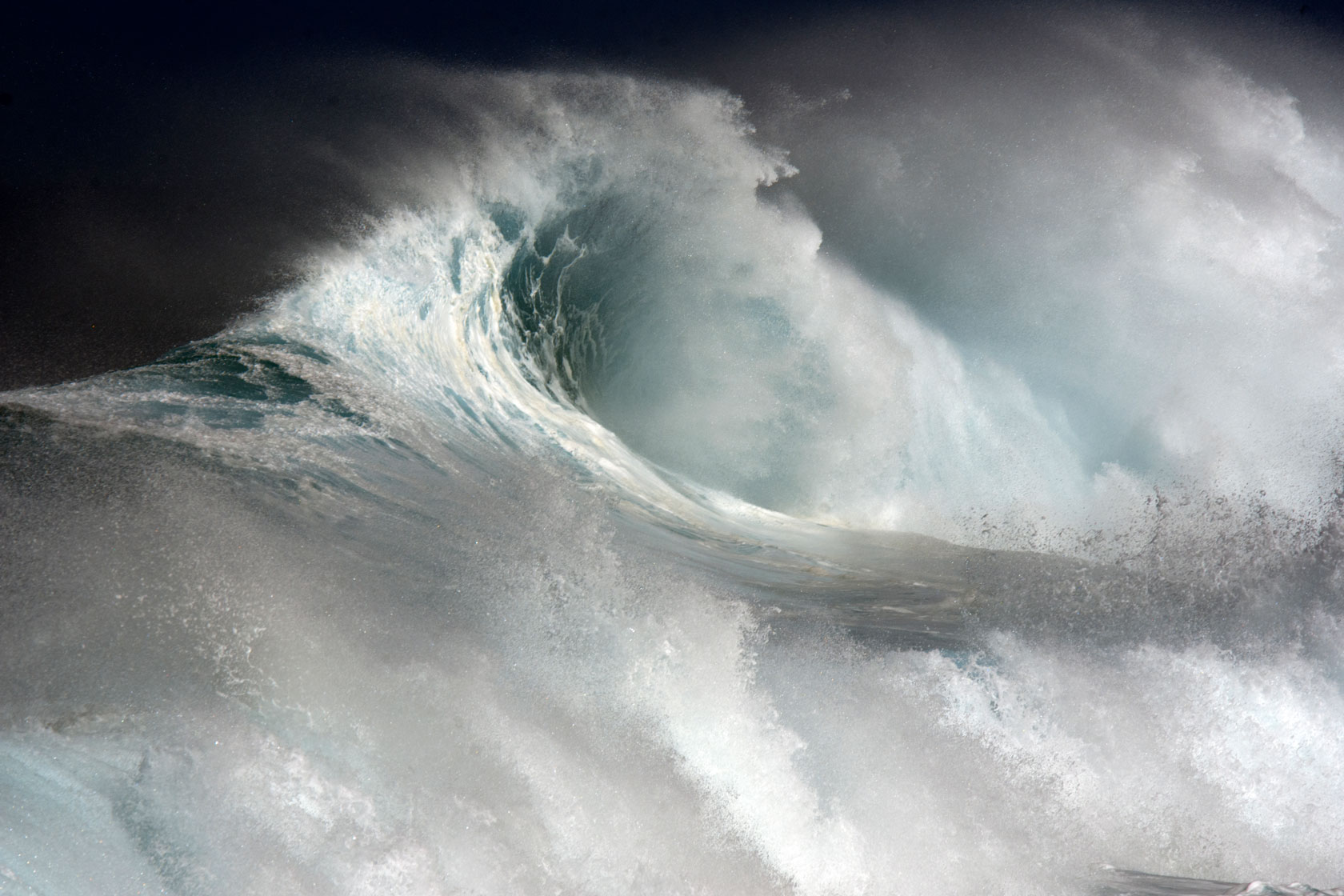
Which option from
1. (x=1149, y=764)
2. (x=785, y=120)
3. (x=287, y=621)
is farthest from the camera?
(x=785, y=120)

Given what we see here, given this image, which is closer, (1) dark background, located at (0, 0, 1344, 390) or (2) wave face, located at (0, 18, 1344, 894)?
(2) wave face, located at (0, 18, 1344, 894)

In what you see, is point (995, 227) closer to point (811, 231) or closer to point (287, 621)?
point (811, 231)

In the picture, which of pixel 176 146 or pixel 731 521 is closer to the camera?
pixel 176 146

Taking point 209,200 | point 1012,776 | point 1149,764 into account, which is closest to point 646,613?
point 1012,776

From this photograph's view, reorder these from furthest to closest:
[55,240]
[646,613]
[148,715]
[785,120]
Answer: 1. [785,120]
2. [55,240]
3. [646,613]
4. [148,715]

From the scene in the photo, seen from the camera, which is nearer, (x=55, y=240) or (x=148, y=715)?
(x=148, y=715)
